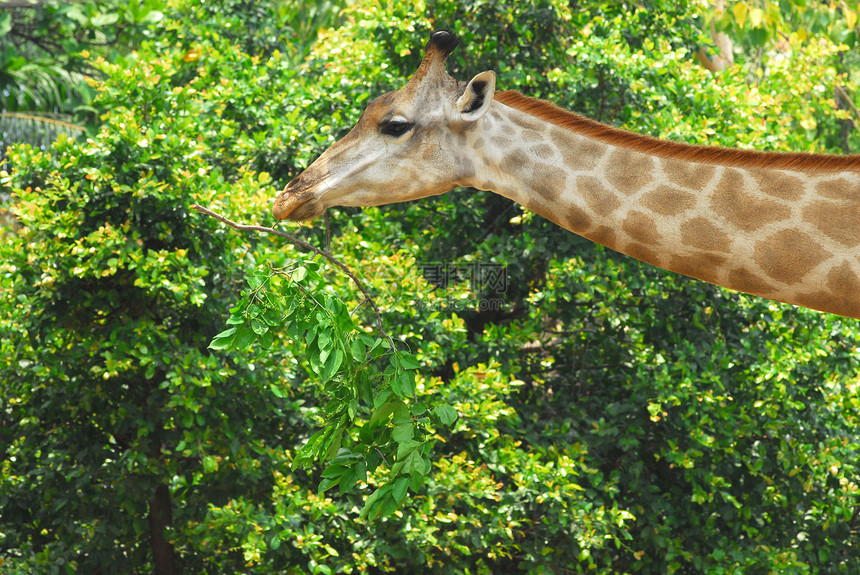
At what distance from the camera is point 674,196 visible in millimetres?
3057

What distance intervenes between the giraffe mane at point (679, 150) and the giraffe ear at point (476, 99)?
160 millimetres

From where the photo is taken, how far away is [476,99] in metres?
3.20

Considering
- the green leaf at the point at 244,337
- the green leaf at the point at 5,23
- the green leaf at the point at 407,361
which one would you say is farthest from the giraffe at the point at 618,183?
the green leaf at the point at 5,23

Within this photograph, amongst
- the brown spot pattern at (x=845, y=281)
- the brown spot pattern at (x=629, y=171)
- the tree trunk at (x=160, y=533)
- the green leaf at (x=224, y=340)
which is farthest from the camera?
the tree trunk at (x=160, y=533)

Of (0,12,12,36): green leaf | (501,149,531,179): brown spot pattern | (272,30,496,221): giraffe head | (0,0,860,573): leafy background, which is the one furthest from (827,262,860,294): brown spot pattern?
(0,12,12,36): green leaf

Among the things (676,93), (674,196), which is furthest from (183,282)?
(676,93)

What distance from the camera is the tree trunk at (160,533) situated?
5.91 meters

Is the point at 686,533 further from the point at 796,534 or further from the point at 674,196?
the point at 674,196

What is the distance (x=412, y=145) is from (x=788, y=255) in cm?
136

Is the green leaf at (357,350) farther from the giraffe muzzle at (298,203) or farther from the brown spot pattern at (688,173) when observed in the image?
the brown spot pattern at (688,173)

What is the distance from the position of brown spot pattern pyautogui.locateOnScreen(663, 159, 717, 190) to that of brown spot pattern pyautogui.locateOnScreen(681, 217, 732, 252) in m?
0.13

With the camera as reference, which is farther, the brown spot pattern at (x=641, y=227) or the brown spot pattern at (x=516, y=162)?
the brown spot pattern at (x=516, y=162)

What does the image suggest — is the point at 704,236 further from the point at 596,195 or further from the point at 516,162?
the point at 516,162

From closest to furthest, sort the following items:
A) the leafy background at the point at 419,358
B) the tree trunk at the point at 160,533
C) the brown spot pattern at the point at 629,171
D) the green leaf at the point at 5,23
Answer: the brown spot pattern at the point at 629,171, the leafy background at the point at 419,358, the tree trunk at the point at 160,533, the green leaf at the point at 5,23
